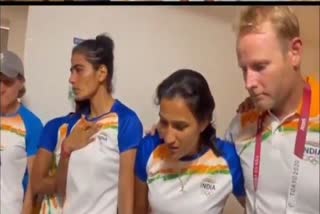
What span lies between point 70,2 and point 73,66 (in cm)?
15

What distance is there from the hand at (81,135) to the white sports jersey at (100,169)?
0.03 ft

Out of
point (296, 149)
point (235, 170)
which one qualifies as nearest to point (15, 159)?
point (235, 170)

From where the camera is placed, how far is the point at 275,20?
816 millimetres

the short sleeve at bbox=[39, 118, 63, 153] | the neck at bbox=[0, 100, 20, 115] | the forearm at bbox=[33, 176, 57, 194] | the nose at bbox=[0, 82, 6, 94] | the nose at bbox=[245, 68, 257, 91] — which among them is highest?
the nose at bbox=[245, 68, 257, 91]

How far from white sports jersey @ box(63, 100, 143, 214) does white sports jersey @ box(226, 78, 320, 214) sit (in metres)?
0.25

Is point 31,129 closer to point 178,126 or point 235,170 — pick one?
point 178,126

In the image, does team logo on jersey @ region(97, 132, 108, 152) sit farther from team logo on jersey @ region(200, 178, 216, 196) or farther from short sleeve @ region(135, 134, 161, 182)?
team logo on jersey @ region(200, 178, 216, 196)

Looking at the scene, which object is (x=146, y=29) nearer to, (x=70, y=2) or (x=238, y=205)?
(x=70, y=2)

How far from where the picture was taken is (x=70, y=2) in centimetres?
96

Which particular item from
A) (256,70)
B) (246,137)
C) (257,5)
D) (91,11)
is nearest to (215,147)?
(246,137)

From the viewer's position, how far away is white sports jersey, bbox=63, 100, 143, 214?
2.98 ft

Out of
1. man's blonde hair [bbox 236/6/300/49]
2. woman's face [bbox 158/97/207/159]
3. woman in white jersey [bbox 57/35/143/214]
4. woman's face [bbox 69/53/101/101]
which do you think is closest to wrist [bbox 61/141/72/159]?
woman in white jersey [bbox 57/35/143/214]

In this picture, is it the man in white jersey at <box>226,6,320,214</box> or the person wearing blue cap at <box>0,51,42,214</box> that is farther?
the person wearing blue cap at <box>0,51,42,214</box>

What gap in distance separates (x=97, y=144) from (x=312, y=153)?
1.43 ft
